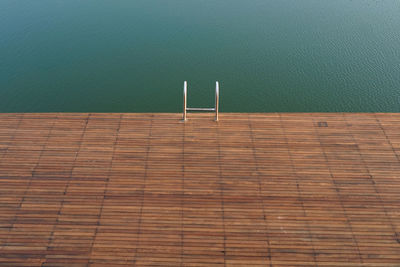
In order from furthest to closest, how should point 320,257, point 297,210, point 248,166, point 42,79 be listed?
point 42,79 < point 248,166 < point 297,210 < point 320,257

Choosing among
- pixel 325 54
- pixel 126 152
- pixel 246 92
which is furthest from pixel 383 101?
pixel 126 152

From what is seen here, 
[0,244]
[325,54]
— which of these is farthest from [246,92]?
[0,244]

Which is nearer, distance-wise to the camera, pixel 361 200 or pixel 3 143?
pixel 361 200

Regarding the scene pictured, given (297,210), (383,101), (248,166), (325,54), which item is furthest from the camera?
(325,54)

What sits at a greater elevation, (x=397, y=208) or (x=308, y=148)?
(x=308, y=148)

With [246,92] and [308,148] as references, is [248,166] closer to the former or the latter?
[308,148]

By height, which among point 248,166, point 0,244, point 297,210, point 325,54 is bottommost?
point 0,244
